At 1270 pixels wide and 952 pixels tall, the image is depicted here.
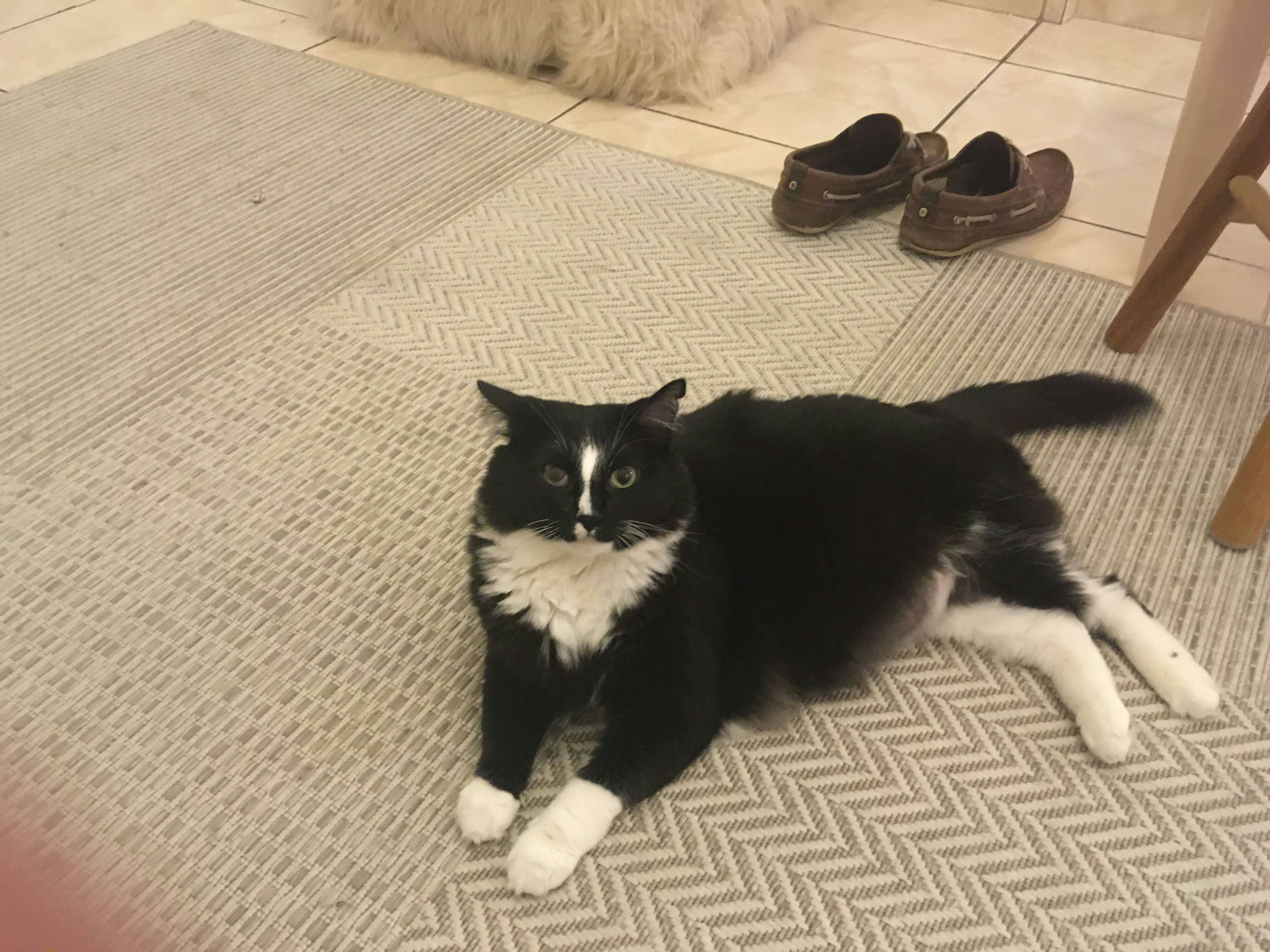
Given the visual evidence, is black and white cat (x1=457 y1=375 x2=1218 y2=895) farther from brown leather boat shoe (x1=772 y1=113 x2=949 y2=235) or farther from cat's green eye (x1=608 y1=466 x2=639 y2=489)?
brown leather boat shoe (x1=772 y1=113 x2=949 y2=235)

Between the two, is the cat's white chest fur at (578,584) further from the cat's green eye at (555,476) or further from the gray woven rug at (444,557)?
the gray woven rug at (444,557)

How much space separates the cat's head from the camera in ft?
2.87

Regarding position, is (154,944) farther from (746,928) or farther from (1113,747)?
(1113,747)

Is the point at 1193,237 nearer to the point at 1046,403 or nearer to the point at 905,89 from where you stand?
the point at 1046,403

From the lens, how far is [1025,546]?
1.05m

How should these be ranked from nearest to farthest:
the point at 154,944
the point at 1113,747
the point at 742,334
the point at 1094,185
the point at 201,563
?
1. the point at 154,944
2. the point at 1113,747
3. the point at 201,563
4. the point at 742,334
5. the point at 1094,185

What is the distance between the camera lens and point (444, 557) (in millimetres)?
1214

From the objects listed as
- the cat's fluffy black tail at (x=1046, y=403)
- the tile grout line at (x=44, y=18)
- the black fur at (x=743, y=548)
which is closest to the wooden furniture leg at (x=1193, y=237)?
the cat's fluffy black tail at (x=1046, y=403)

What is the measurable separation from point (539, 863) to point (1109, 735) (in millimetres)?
595

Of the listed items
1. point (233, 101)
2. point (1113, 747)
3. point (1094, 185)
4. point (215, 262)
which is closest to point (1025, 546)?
point (1113, 747)

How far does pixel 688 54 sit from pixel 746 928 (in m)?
1.94

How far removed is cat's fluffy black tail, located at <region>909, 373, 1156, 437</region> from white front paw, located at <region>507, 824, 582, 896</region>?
67cm

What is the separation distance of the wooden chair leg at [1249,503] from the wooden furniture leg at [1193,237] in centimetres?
33

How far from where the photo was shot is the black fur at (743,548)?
0.91 meters
